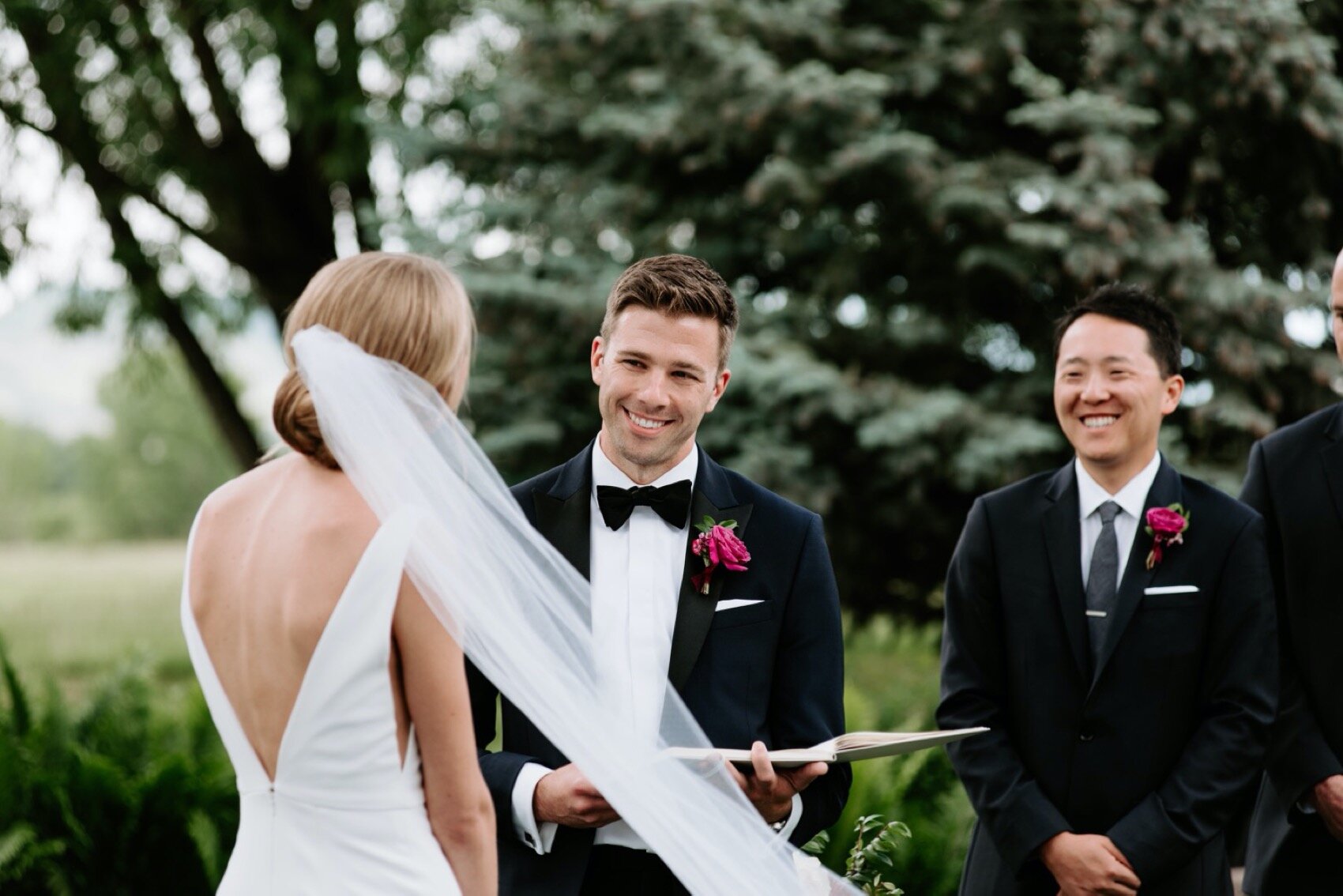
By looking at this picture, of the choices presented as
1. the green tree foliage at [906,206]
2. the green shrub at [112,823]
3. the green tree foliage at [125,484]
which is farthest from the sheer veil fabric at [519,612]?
the green tree foliage at [125,484]

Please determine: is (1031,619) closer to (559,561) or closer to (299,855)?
(559,561)

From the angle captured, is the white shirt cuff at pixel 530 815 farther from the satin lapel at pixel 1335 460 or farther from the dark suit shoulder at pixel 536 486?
the satin lapel at pixel 1335 460

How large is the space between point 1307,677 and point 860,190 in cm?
511

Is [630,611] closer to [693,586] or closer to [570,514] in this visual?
[693,586]

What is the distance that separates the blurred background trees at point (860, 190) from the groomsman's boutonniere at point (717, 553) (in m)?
4.60

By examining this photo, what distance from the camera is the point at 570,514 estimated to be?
3.07 metres

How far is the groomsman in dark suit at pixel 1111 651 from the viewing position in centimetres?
329

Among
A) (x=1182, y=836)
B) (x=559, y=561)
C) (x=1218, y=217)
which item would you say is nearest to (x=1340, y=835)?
(x=1182, y=836)

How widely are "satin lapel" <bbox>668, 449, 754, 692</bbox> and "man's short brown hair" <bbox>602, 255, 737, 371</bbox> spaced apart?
287mm

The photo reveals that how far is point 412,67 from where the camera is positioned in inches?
349

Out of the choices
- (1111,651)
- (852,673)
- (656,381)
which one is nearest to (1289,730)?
(1111,651)

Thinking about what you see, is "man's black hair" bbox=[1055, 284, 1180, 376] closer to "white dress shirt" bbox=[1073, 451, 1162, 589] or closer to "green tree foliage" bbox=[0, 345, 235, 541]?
"white dress shirt" bbox=[1073, 451, 1162, 589]

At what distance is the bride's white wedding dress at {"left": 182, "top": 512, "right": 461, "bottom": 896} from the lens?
7.25 ft

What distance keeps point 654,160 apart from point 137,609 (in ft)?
41.1
